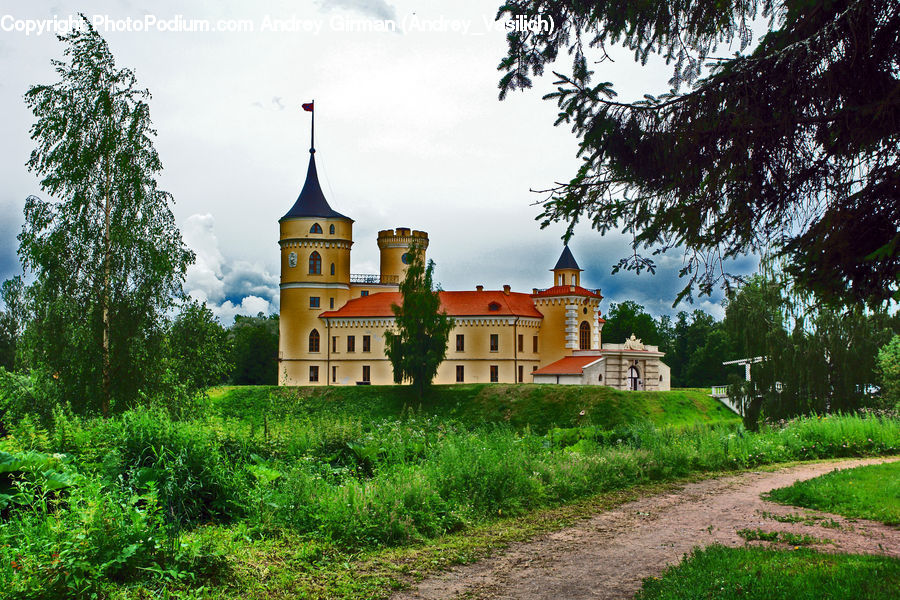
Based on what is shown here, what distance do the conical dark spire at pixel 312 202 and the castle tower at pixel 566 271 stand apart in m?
14.8

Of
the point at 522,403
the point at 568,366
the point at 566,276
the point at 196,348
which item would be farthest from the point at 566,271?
the point at 196,348

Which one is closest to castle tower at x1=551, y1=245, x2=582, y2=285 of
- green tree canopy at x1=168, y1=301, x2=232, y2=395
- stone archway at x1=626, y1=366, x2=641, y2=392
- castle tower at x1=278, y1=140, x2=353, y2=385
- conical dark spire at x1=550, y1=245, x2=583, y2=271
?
conical dark spire at x1=550, y1=245, x2=583, y2=271

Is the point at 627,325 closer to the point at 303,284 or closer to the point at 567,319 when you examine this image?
the point at 567,319

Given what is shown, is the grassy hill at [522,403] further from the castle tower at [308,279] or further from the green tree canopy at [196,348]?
the green tree canopy at [196,348]

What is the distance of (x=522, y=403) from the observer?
40.5m

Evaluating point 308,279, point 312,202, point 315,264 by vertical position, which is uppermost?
point 312,202

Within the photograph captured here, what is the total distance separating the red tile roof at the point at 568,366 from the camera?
44594mm

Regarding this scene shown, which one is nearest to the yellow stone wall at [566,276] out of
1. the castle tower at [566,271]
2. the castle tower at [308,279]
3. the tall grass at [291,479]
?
the castle tower at [566,271]

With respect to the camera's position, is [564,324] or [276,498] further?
[564,324]

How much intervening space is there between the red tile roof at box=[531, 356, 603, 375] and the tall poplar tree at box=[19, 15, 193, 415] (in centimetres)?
3061

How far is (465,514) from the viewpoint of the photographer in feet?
26.6

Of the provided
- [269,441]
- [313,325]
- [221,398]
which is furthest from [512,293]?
[269,441]

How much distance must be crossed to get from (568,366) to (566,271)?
7.04m

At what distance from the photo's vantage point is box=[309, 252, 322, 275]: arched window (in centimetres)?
4878
